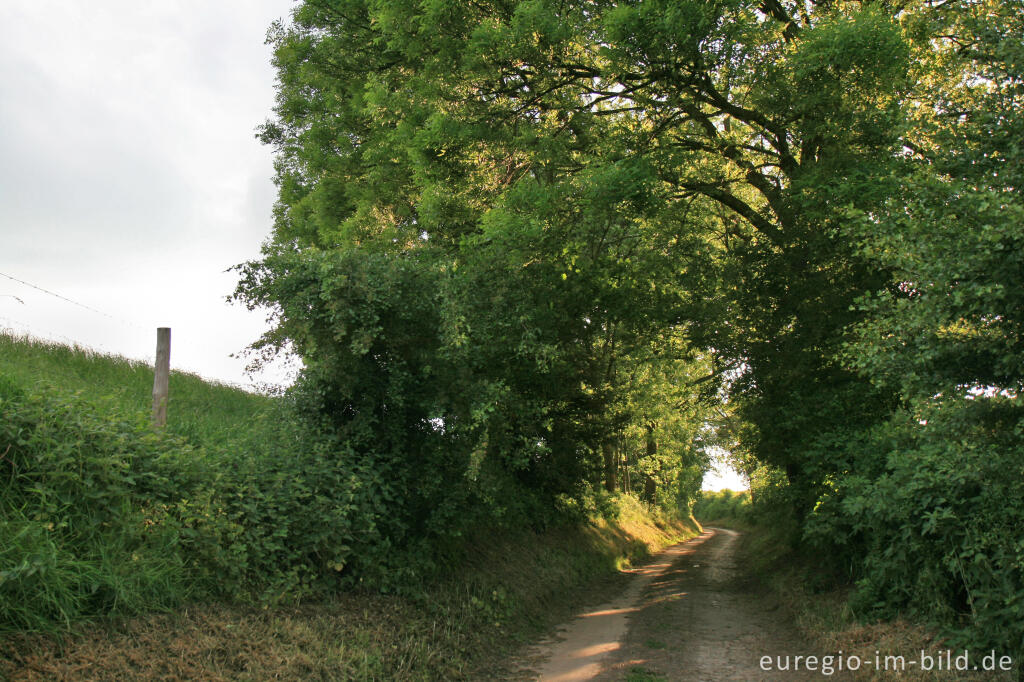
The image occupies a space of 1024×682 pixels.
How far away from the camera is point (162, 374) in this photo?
9.34 metres

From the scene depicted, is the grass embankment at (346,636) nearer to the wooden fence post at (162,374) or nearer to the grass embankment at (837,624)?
the wooden fence post at (162,374)

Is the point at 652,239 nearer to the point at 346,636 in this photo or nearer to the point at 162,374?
the point at 162,374

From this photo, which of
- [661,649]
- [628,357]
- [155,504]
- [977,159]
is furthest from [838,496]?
[155,504]

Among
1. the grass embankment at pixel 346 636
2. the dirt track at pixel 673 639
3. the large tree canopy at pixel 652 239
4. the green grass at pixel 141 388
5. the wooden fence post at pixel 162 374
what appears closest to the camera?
the grass embankment at pixel 346 636

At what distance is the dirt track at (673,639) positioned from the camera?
28.1 feet

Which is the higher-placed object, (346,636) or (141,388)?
(141,388)

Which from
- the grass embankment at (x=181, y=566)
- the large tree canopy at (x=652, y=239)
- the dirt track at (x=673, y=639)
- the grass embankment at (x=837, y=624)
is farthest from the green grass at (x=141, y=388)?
the grass embankment at (x=837, y=624)

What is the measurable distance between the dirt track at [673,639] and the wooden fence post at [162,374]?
611cm

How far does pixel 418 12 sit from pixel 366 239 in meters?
5.01

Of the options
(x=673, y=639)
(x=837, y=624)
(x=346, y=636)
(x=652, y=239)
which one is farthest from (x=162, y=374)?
(x=652, y=239)

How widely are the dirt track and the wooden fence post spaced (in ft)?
20.0

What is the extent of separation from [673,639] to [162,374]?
28.3 feet

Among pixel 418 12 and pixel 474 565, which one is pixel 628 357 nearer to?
pixel 474 565

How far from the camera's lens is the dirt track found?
856 centimetres
